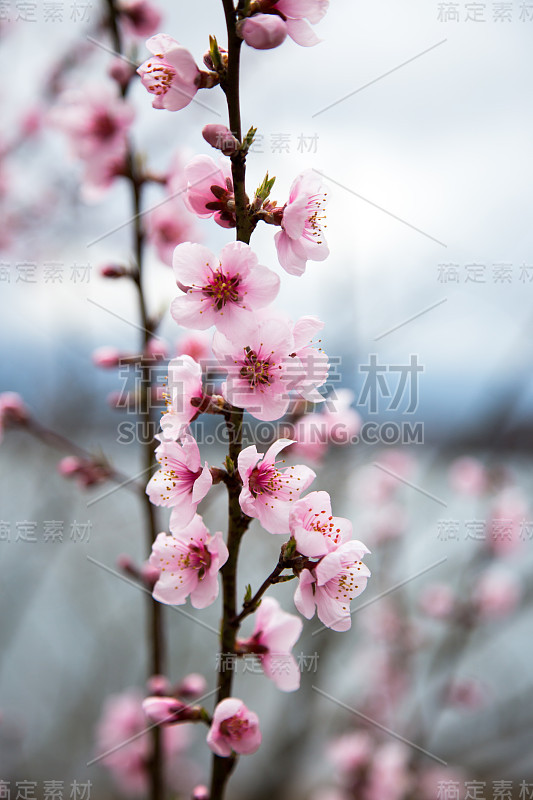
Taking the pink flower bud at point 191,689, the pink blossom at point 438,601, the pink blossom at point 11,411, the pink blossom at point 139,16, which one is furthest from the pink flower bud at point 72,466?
the pink blossom at point 438,601

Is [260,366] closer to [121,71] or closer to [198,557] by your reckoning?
[198,557]

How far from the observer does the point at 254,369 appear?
0.88 meters

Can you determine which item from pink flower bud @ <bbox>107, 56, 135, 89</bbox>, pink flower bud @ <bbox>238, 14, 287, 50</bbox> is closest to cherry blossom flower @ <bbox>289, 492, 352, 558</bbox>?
pink flower bud @ <bbox>238, 14, 287, 50</bbox>

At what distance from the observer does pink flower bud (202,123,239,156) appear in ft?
2.70

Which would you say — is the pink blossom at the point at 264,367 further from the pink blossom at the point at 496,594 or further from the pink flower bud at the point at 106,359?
the pink blossom at the point at 496,594

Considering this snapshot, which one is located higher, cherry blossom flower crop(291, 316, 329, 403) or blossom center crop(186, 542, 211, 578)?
cherry blossom flower crop(291, 316, 329, 403)

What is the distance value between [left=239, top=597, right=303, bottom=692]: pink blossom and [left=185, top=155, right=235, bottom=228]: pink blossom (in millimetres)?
666

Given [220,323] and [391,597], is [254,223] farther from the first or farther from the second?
[391,597]

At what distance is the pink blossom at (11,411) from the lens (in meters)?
1.87

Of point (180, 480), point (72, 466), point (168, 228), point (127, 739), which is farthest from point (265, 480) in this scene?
point (127, 739)

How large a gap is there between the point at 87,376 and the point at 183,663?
1.98 metres

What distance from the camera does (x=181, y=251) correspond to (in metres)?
0.92

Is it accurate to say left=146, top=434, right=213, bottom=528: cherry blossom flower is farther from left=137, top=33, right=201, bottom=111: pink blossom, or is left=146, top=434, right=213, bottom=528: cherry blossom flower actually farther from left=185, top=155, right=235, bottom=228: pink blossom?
left=137, top=33, right=201, bottom=111: pink blossom

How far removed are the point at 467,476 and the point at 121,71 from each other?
2.78 m
